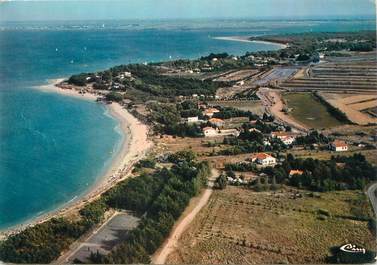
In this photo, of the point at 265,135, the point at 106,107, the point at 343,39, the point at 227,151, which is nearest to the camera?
the point at 227,151

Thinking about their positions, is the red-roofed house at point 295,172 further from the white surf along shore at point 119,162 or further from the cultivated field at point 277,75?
the cultivated field at point 277,75

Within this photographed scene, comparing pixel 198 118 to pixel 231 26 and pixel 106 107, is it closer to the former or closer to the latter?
pixel 106 107

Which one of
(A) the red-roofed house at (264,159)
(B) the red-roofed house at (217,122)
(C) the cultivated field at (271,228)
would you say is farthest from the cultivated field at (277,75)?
(C) the cultivated field at (271,228)

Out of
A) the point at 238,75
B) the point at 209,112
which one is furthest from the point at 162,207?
the point at 238,75

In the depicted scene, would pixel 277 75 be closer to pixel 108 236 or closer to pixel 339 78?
pixel 339 78

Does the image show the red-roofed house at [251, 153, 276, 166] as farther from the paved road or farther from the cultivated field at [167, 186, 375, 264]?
the paved road

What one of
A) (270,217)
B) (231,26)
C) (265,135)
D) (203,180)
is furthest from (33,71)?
(231,26)

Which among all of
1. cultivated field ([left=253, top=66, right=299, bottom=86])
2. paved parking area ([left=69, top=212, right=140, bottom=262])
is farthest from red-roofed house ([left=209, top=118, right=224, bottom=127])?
cultivated field ([left=253, top=66, right=299, bottom=86])
